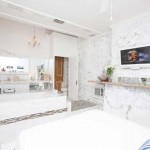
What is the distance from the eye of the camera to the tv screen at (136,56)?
311 centimetres

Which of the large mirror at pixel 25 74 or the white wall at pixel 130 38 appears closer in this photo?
the white wall at pixel 130 38

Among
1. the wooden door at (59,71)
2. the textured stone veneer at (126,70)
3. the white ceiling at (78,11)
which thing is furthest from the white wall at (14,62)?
the textured stone veneer at (126,70)

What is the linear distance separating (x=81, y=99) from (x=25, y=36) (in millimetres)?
3034

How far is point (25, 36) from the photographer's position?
16.1 ft

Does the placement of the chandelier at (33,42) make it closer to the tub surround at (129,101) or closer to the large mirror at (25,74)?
the large mirror at (25,74)

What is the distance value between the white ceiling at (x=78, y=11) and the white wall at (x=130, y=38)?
0.19m

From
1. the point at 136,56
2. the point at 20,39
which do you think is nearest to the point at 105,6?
the point at 136,56

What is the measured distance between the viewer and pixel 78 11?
121 inches

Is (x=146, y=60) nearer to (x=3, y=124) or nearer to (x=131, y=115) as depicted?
(x=131, y=115)

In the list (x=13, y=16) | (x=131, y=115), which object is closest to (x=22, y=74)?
(x=13, y=16)

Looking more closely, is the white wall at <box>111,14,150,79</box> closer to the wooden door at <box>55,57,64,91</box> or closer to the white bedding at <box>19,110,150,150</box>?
the white bedding at <box>19,110,150,150</box>

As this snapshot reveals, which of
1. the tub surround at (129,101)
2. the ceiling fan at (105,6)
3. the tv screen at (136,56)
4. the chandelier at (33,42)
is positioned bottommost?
the tub surround at (129,101)

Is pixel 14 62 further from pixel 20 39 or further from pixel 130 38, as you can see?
→ pixel 130 38

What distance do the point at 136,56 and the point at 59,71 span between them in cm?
324
